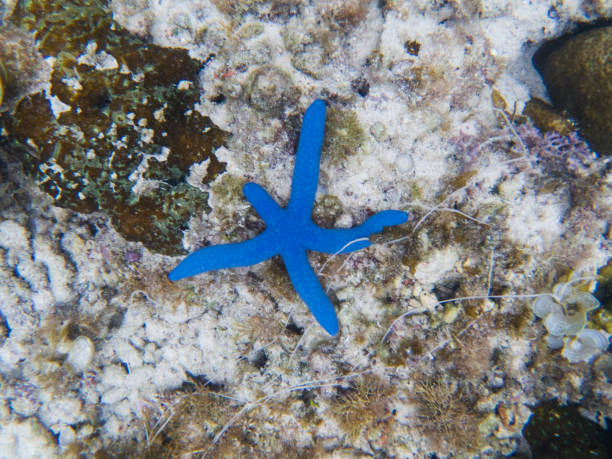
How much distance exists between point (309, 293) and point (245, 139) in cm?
173

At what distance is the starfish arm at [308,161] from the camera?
126 inches

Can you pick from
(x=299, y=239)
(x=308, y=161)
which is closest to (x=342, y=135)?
(x=308, y=161)

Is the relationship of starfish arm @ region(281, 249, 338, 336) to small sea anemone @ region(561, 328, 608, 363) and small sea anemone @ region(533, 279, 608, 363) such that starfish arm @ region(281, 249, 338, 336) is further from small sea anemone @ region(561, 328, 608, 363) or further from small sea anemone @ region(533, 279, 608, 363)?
small sea anemone @ region(561, 328, 608, 363)

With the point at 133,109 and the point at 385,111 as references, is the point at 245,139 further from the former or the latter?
the point at 385,111

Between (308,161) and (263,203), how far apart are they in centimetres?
62

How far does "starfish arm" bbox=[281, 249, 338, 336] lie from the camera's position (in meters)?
3.41

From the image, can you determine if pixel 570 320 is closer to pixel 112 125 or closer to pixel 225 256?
pixel 225 256

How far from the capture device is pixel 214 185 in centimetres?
345

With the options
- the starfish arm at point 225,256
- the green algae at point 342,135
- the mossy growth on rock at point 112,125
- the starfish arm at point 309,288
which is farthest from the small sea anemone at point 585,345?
the mossy growth on rock at point 112,125

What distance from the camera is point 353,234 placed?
132 inches

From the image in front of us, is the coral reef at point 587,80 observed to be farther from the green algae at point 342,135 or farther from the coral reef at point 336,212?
the green algae at point 342,135

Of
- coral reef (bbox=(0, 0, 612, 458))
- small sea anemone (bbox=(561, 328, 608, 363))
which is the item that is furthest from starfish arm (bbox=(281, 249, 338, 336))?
small sea anemone (bbox=(561, 328, 608, 363))

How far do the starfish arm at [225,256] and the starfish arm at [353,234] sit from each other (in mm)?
501

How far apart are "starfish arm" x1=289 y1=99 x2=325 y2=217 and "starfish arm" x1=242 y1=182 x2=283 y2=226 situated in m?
0.16
